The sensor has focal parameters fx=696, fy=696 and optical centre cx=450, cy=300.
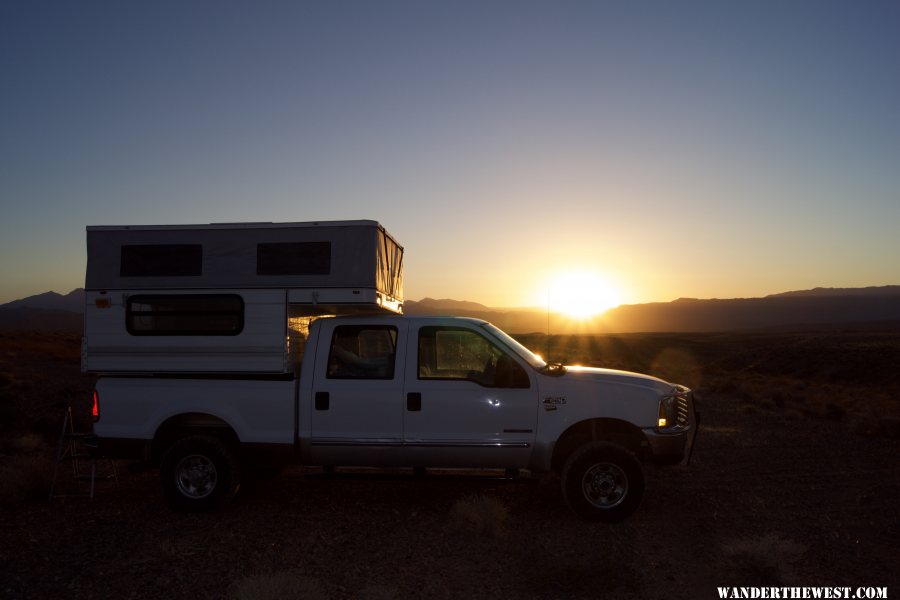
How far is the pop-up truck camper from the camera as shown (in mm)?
7094

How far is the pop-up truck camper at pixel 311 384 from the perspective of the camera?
7.09 metres

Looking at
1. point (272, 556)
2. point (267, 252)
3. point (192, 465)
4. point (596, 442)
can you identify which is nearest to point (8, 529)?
point (192, 465)

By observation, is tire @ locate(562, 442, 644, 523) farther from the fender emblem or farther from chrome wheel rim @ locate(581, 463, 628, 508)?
the fender emblem

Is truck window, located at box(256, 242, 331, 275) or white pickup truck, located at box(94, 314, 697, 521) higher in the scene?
truck window, located at box(256, 242, 331, 275)

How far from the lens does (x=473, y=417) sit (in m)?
7.11

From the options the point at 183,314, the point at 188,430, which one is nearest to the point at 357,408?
the point at 188,430

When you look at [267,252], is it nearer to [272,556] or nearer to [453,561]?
[272,556]

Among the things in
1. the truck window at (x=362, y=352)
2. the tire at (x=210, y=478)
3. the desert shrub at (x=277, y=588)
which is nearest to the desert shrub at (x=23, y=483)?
the tire at (x=210, y=478)

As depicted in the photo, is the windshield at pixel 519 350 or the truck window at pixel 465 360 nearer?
the truck window at pixel 465 360

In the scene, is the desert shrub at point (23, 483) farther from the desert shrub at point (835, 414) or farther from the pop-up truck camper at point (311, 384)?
the desert shrub at point (835, 414)

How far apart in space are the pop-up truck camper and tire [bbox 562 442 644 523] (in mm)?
14

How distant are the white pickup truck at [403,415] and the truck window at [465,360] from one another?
16 mm

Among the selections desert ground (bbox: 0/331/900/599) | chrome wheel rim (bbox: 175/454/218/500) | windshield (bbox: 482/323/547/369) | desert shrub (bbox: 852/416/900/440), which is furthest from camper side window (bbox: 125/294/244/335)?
desert shrub (bbox: 852/416/900/440)

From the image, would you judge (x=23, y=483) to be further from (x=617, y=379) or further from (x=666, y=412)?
(x=666, y=412)
